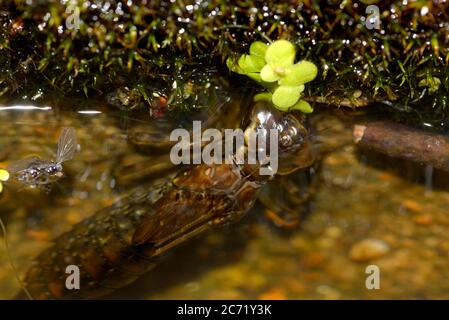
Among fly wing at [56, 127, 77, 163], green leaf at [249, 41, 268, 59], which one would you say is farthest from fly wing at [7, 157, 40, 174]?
green leaf at [249, 41, 268, 59]

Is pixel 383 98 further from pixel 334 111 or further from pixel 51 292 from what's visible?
pixel 51 292

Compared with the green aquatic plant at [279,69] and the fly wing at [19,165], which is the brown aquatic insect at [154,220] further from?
the fly wing at [19,165]

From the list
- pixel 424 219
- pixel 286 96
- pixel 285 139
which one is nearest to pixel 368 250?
pixel 424 219

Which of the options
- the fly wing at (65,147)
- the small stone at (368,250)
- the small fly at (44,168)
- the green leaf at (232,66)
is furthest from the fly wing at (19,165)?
the small stone at (368,250)

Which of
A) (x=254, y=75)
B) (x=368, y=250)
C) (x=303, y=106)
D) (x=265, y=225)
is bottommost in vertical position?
(x=368, y=250)

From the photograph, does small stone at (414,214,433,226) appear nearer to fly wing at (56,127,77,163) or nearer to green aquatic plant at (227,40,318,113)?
green aquatic plant at (227,40,318,113)

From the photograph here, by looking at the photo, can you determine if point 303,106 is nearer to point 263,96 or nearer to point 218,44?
point 263,96
